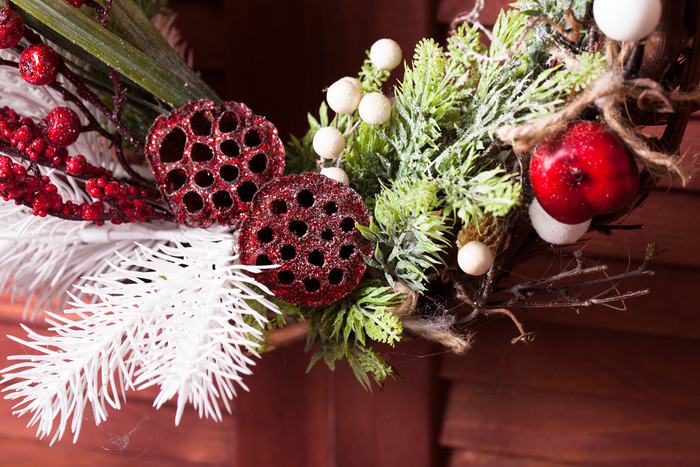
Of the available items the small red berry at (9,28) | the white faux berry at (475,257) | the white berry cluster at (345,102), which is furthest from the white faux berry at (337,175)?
the small red berry at (9,28)

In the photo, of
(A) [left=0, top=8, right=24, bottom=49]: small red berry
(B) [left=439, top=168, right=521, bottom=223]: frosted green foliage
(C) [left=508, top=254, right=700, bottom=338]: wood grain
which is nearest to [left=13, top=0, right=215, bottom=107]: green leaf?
(A) [left=0, top=8, right=24, bottom=49]: small red berry

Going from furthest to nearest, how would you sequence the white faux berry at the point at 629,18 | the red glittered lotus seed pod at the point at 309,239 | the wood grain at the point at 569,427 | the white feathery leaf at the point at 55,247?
the wood grain at the point at 569,427, the white feathery leaf at the point at 55,247, the red glittered lotus seed pod at the point at 309,239, the white faux berry at the point at 629,18

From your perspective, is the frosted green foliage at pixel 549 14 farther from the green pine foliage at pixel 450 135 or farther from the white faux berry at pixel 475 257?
the white faux berry at pixel 475 257

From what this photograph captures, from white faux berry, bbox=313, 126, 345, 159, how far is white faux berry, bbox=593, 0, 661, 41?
19cm

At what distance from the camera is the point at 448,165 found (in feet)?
1.23

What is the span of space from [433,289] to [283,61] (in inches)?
12.3

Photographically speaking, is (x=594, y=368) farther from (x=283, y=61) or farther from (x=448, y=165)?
(x=283, y=61)

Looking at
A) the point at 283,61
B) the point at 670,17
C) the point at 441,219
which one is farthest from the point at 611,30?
the point at 283,61

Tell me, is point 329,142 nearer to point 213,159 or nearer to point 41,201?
point 213,159

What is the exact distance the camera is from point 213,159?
0.42 meters

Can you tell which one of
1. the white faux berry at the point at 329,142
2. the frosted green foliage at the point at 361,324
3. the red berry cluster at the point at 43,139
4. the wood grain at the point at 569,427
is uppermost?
the white faux berry at the point at 329,142

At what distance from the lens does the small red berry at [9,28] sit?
380mm

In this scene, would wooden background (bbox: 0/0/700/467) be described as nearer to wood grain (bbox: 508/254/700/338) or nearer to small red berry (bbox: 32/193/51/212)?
wood grain (bbox: 508/254/700/338)

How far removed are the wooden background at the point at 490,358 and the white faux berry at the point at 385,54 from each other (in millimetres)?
136
